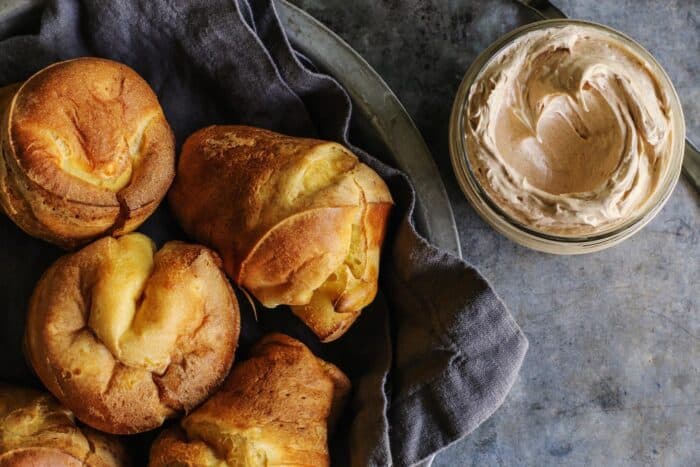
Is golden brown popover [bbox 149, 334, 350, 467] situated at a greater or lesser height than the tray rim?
lesser

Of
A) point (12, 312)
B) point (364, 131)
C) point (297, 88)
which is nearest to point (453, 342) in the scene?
point (364, 131)

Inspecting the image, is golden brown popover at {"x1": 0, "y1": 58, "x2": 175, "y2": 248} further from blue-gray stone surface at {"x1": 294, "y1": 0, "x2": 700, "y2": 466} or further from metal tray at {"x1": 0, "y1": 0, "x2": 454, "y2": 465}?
blue-gray stone surface at {"x1": 294, "y1": 0, "x2": 700, "y2": 466}

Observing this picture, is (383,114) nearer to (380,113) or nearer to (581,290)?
(380,113)

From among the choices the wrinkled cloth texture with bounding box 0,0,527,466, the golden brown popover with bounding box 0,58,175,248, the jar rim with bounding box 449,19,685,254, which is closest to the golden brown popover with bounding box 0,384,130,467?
the wrinkled cloth texture with bounding box 0,0,527,466

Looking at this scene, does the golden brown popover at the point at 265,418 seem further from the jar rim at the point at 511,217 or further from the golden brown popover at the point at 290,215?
the jar rim at the point at 511,217

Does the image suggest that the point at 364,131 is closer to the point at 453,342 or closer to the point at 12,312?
the point at 453,342
